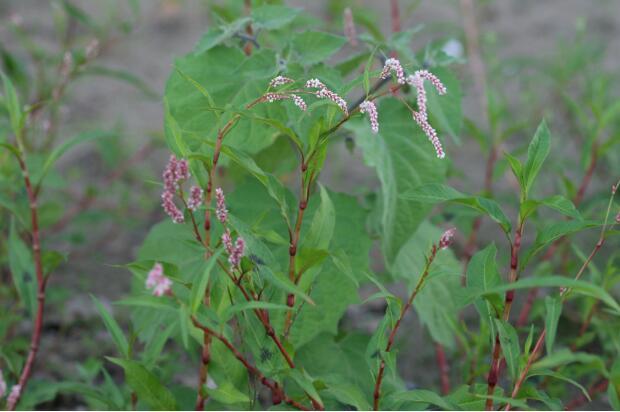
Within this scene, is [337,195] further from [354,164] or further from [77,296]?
[354,164]

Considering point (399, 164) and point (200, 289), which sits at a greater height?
point (399, 164)

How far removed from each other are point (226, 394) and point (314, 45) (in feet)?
2.77

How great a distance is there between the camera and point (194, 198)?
4.13 feet

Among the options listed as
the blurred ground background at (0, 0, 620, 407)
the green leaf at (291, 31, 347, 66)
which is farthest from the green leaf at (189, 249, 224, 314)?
the blurred ground background at (0, 0, 620, 407)

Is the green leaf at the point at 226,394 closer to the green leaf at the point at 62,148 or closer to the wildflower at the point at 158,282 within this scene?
the wildflower at the point at 158,282

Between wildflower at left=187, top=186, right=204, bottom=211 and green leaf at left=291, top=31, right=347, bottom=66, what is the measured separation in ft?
2.02

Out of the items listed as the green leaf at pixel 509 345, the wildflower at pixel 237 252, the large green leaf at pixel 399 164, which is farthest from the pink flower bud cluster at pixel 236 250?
the large green leaf at pixel 399 164

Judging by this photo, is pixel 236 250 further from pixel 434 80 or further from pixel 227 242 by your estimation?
pixel 434 80

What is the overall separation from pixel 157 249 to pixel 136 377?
60cm

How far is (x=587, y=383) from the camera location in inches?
87.9

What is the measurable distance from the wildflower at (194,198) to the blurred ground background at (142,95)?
3.70ft

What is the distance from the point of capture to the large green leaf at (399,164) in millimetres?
1750

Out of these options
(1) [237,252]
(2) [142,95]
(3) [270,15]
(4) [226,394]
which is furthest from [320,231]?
(2) [142,95]

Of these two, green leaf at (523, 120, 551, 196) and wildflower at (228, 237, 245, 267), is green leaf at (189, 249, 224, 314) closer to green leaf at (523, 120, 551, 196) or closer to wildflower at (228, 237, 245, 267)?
wildflower at (228, 237, 245, 267)
